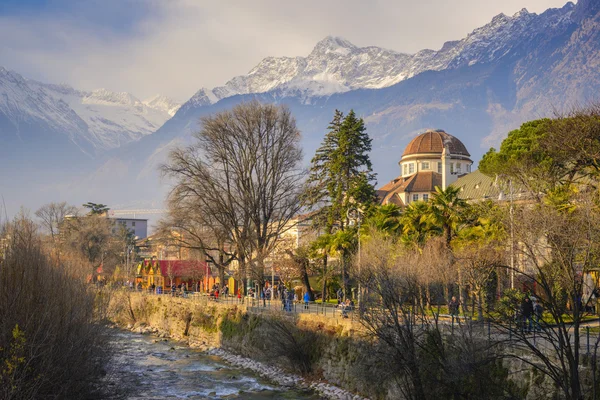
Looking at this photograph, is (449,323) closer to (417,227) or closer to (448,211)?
(448,211)

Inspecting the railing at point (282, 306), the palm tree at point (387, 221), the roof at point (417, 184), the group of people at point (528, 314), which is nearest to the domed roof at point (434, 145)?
the roof at point (417, 184)

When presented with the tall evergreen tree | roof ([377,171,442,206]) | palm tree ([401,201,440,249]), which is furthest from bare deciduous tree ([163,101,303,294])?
roof ([377,171,442,206])

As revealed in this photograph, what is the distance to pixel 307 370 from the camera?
3384 cm

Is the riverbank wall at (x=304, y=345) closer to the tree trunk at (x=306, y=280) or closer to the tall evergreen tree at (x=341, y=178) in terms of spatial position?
the tree trunk at (x=306, y=280)

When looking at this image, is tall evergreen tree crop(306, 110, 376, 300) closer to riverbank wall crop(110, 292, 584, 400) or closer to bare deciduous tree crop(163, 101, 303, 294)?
bare deciduous tree crop(163, 101, 303, 294)

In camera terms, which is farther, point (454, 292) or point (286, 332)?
point (454, 292)

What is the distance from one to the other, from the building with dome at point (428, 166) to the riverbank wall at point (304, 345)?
4147 centimetres

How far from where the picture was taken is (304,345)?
3447cm

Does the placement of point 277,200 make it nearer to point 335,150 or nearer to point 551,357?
point 335,150

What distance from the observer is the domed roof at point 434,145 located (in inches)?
3597

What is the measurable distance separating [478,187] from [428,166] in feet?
91.4

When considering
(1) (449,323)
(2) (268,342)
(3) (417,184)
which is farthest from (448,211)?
(3) (417,184)

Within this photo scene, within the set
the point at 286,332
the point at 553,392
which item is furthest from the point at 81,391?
the point at 553,392

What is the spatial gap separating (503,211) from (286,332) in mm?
14177
